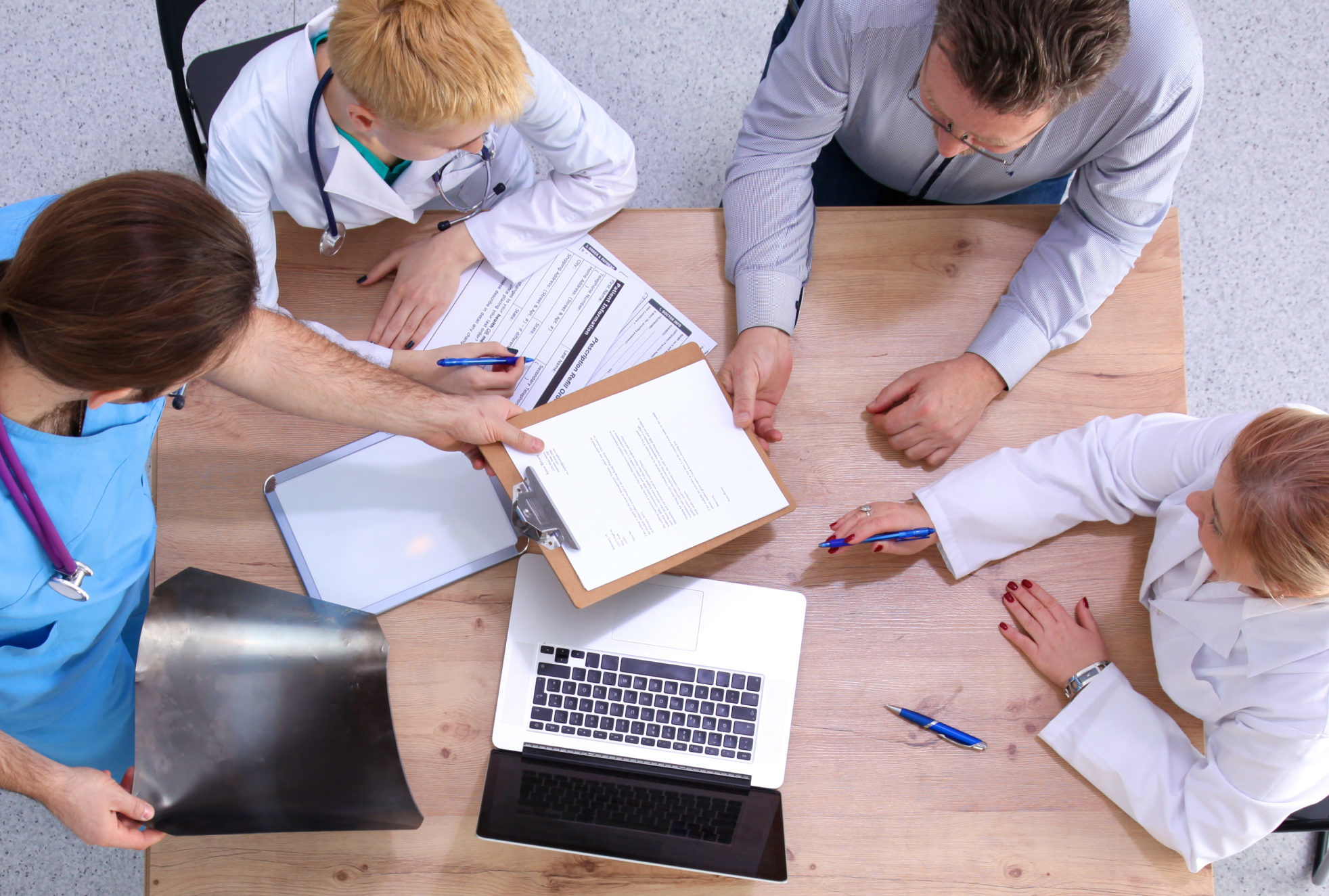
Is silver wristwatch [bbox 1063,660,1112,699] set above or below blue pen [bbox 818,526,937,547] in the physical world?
below

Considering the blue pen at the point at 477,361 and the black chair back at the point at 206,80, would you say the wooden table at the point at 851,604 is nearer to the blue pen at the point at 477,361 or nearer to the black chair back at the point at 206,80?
the blue pen at the point at 477,361

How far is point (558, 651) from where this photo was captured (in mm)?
1036

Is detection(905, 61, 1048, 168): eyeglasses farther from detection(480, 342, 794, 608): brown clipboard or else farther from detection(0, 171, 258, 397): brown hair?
detection(0, 171, 258, 397): brown hair

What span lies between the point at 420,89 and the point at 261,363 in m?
0.36

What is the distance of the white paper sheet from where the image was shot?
3.20 ft

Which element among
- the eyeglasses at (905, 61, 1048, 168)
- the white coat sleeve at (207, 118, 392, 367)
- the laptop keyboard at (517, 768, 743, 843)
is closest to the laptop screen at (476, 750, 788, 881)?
the laptop keyboard at (517, 768, 743, 843)

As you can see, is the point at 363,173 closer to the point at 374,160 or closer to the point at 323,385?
the point at 374,160

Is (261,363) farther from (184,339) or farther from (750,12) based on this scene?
(750,12)

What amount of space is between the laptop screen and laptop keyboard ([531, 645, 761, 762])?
0.14 ft

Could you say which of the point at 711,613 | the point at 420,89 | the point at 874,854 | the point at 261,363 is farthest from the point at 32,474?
the point at 874,854

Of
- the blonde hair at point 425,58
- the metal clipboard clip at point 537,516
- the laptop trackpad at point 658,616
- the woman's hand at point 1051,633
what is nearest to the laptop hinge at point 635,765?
the laptop trackpad at point 658,616

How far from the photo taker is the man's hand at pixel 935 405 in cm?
107

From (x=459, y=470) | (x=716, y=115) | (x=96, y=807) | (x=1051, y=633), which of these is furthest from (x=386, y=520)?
(x=716, y=115)

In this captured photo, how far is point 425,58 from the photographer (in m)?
0.93
